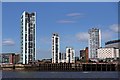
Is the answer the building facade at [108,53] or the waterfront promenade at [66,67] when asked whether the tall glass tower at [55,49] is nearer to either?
the waterfront promenade at [66,67]

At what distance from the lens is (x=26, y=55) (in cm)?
14862

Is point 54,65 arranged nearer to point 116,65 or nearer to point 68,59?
point 68,59

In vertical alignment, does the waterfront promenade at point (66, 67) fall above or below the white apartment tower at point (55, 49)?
below

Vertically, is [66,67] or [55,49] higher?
[55,49]

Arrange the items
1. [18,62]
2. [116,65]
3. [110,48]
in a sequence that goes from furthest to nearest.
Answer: [110,48] < [18,62] < [116,65]

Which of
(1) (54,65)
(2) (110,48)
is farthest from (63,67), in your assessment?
(2) (110,48)

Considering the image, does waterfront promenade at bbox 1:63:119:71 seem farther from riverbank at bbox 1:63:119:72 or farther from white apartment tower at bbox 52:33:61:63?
white apartment tower at bbox 52:33:61:63

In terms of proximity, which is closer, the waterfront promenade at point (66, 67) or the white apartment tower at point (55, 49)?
the waterfront promenade at point (66, 67)

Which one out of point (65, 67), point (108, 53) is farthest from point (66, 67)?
point (108, 53)

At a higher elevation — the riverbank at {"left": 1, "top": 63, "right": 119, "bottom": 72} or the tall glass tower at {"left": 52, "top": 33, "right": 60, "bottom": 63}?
the tall glass tower at {"left": 52, "top": 33, "right": 60, "bottom": 63}

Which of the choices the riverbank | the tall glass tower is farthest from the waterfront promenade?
the tall glass tower

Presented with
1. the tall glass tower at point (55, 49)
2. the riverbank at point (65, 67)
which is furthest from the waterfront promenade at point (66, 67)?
the tall glass tower at point (55, 49)

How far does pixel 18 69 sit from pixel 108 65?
34278 mm

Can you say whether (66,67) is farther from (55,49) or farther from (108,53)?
(108,53)
